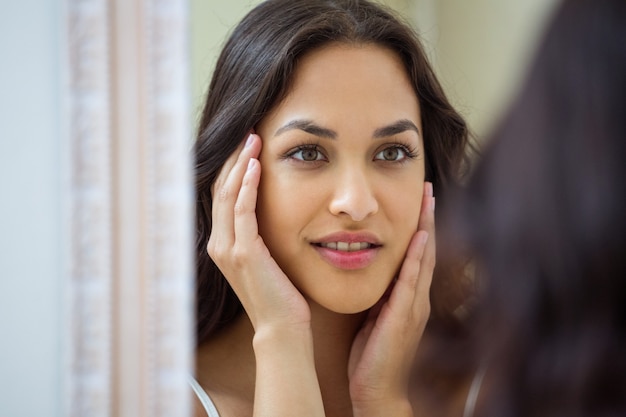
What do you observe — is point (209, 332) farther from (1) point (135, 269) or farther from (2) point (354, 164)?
(2) point (354, 164)

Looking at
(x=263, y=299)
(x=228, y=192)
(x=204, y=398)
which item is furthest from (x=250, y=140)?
(x=204, y=398)

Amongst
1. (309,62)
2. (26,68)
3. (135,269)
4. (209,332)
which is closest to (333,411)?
(209,332)

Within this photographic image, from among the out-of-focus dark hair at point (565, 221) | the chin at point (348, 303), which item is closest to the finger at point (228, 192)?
the chin at point (348, 303)

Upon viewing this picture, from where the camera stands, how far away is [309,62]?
0.71 m

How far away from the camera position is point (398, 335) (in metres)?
0.76

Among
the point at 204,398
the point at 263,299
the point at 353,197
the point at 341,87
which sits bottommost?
the point at 204,398

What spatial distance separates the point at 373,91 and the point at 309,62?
0.07 m

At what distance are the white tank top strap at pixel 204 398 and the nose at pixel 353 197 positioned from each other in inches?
9.2

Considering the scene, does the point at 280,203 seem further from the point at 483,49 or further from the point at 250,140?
the point at 483,49

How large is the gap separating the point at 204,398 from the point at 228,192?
22 cm

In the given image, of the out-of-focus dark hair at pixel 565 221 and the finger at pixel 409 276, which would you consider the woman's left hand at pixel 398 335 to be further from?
the out-of-focus dark hair at pixel 565 221

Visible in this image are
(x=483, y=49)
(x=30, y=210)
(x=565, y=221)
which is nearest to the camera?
(x=565, y=221)

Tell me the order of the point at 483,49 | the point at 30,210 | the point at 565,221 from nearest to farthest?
the point at 565,221 < the point at 483,49 < the point at 30,210

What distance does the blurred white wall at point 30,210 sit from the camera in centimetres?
77
